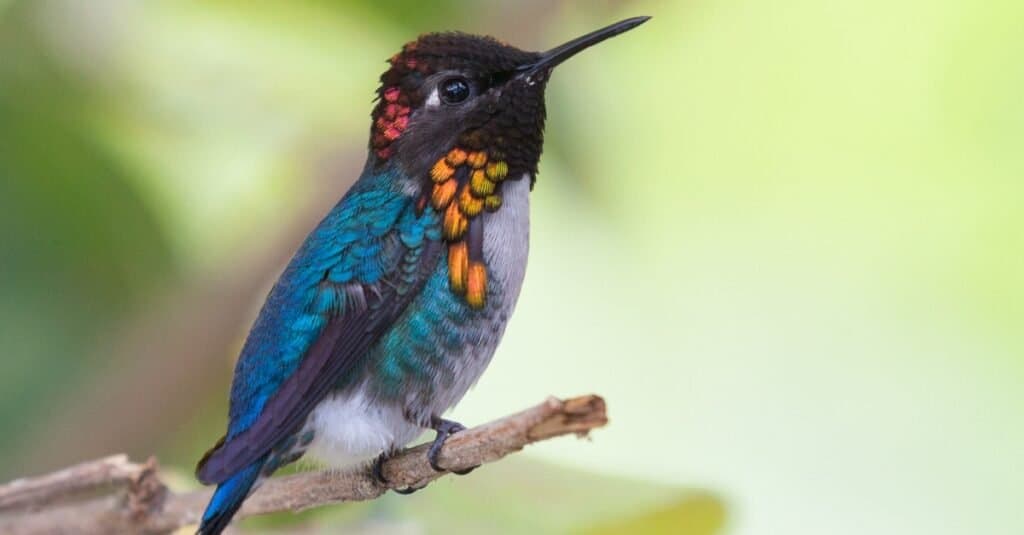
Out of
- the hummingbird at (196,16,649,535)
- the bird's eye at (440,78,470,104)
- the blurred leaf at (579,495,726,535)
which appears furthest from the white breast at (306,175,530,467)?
the blurred leaf at (579,495,726,535)

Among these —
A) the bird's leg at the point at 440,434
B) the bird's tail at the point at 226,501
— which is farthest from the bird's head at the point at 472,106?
the bird's tail at the point at 226,501

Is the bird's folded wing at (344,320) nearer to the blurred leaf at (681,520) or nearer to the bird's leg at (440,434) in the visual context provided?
the bird's leg at (440,434)

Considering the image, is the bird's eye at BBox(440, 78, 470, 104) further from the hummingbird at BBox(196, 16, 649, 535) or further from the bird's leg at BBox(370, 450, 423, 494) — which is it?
the bird's leg at BBox(370, 450, 423, 494)

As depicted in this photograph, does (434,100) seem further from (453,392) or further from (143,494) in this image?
(143,494)

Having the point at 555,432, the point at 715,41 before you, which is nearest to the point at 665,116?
the point at 715,41

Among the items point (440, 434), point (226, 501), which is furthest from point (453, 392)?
point (226, 501)

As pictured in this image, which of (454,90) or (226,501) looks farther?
(454,90)

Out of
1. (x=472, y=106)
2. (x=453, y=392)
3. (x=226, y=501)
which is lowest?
(x=226, y=501)
